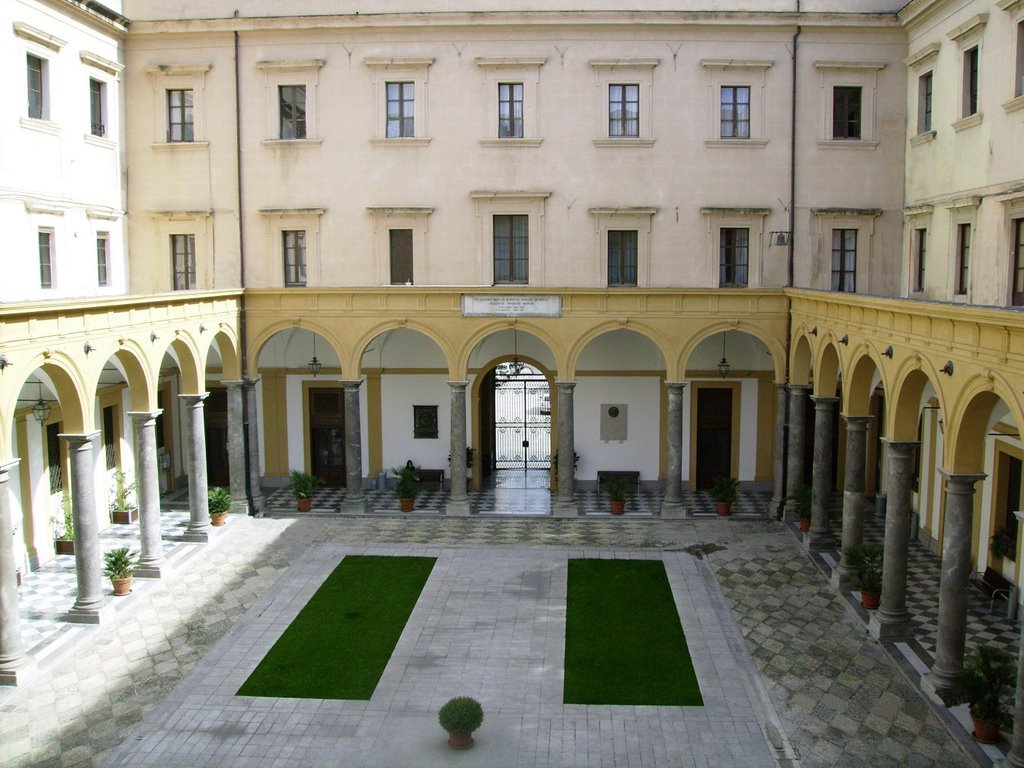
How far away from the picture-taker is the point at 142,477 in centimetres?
1859

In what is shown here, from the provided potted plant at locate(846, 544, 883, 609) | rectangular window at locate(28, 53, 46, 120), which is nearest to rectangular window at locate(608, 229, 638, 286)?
potted plant at locate(846, 544, 883, 609)

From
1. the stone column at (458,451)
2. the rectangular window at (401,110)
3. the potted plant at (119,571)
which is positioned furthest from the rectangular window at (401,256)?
the potted plant at (119,571)

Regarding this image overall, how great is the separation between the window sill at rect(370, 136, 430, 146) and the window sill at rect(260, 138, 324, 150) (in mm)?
1425

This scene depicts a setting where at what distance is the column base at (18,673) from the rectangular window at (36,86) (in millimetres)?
11653

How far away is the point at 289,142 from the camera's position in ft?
77.9

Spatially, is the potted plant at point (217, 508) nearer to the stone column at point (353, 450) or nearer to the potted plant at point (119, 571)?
the stone column at point (353, 450)

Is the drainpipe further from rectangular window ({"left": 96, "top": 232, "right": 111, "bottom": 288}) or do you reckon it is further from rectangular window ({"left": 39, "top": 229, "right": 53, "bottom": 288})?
rectangular window ({"left": 39, "top": 229, "right": 53, "bottom": 288})

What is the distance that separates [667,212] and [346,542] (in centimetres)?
1112

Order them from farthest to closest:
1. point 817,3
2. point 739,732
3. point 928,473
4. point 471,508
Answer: point 471,508 → point 817,3 → point 928,473 → point 739,732

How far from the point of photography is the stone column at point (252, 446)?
23953 millimetres

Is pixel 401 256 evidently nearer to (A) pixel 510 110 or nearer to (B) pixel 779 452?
(A) pixel 510 110

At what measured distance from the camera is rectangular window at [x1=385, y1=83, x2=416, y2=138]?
77.4ft

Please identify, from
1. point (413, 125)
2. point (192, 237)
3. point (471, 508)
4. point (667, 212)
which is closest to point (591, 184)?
point (667, 212)

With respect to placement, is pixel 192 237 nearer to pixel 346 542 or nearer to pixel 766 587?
pixel 346 542
